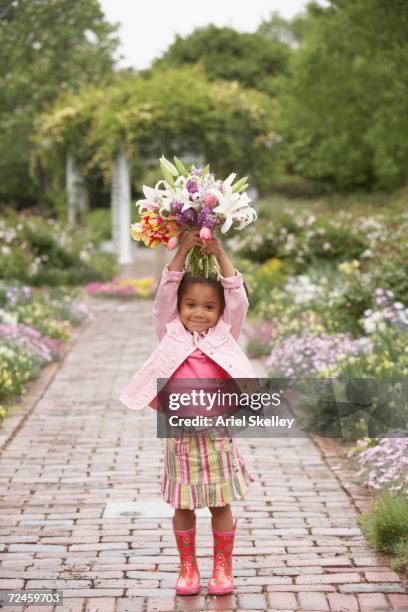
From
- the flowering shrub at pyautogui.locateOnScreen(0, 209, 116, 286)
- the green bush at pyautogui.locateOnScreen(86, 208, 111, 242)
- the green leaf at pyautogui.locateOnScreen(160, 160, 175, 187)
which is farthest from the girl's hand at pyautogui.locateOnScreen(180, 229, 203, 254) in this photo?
the green bush at pyautogui.locateOnScreen(86, 208, 111, 242)

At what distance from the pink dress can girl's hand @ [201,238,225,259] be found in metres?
0.40

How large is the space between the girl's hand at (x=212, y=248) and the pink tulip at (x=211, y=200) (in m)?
0.16

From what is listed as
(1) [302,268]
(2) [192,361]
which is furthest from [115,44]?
(2) [192,361]

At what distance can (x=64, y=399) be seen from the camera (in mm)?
7938

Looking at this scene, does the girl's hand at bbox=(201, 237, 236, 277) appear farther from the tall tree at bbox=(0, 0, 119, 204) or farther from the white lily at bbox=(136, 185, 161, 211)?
the tall tree at bbox=(0, 0, 119, 204)

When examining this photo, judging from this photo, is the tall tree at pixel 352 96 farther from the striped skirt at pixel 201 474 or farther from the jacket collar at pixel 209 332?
the striped skirt at pixel 201 474

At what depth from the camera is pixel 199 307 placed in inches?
152

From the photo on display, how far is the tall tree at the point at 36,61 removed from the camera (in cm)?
1168

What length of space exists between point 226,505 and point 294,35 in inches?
2404

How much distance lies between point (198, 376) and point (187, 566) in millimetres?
774

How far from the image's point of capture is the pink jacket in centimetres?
382

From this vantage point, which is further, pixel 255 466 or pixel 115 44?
pixel 115 44

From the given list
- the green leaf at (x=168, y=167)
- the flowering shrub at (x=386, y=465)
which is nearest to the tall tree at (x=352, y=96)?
the flowering shrub at (x=386, y=465)

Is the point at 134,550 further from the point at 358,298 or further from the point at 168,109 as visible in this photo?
the point at 168,109
